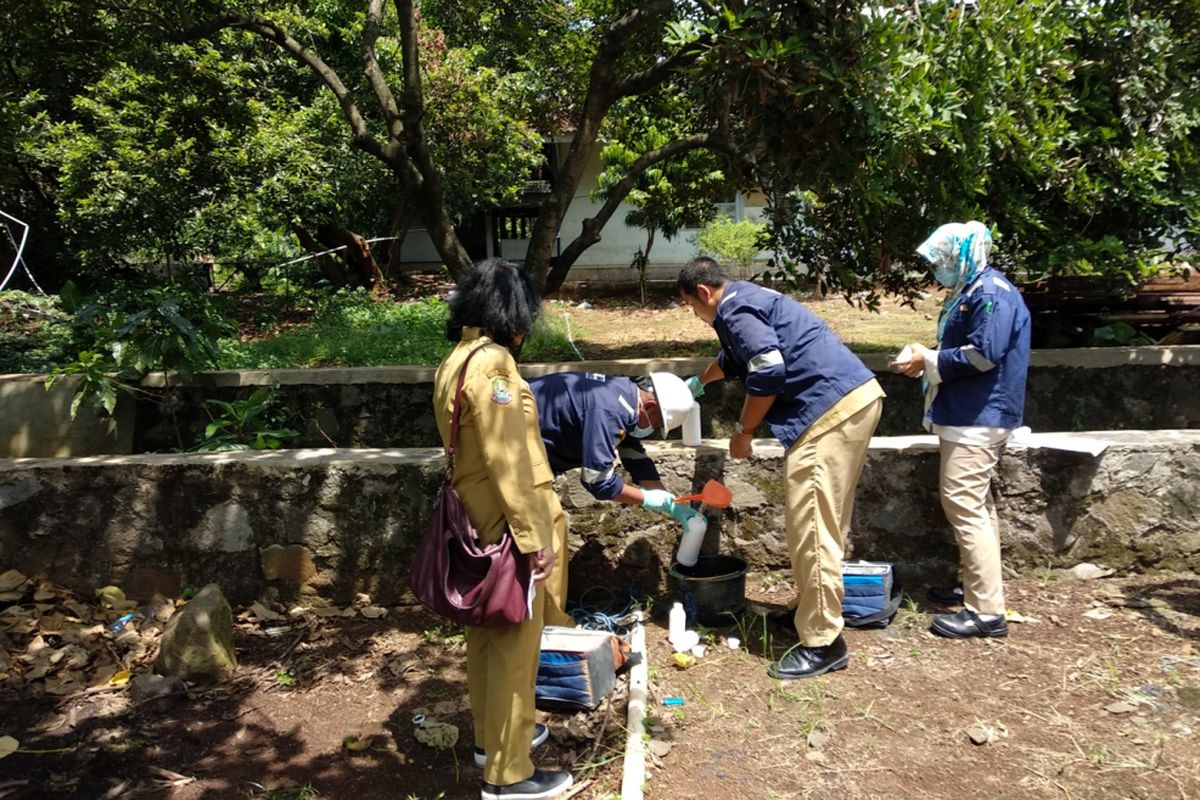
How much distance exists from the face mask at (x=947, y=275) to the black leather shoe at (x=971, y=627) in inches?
54.3

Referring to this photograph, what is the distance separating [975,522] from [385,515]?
2613 mm

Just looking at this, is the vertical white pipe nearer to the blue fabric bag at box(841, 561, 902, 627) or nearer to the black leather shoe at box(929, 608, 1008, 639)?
the blue fabric bag at box(841, 561, 902, 627)

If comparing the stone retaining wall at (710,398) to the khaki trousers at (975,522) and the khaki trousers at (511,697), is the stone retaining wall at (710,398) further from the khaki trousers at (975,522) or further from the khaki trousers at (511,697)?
the khaki trousers at (511,697)

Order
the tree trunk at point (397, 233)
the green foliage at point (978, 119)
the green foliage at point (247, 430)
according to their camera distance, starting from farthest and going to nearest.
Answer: the tree trunk at point (397, 233), the green foliage at point (247, 430), the green foliage at point (978, 119)

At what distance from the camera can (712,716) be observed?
3.26 meters

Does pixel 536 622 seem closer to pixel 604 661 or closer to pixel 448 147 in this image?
pixel 604 661

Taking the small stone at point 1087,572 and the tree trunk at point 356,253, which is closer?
the small stone at point 1087,572

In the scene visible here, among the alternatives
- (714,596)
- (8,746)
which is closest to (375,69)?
(714,596)

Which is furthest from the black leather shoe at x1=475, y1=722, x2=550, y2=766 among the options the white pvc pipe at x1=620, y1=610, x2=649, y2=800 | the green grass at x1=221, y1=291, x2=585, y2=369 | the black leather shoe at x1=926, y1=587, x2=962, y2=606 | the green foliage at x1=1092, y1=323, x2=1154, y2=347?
the green foliage at x1=1092, y1=323, x2=1154, y2=347

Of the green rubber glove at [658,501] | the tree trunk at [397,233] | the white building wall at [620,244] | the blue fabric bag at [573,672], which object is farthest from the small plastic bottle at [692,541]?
the white building wall at [620,244]

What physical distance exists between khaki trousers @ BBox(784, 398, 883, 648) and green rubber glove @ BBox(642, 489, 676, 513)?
516 mm

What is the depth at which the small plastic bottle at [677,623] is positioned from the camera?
377 cm

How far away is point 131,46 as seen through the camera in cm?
793

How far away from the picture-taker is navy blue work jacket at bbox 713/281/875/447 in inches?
136
